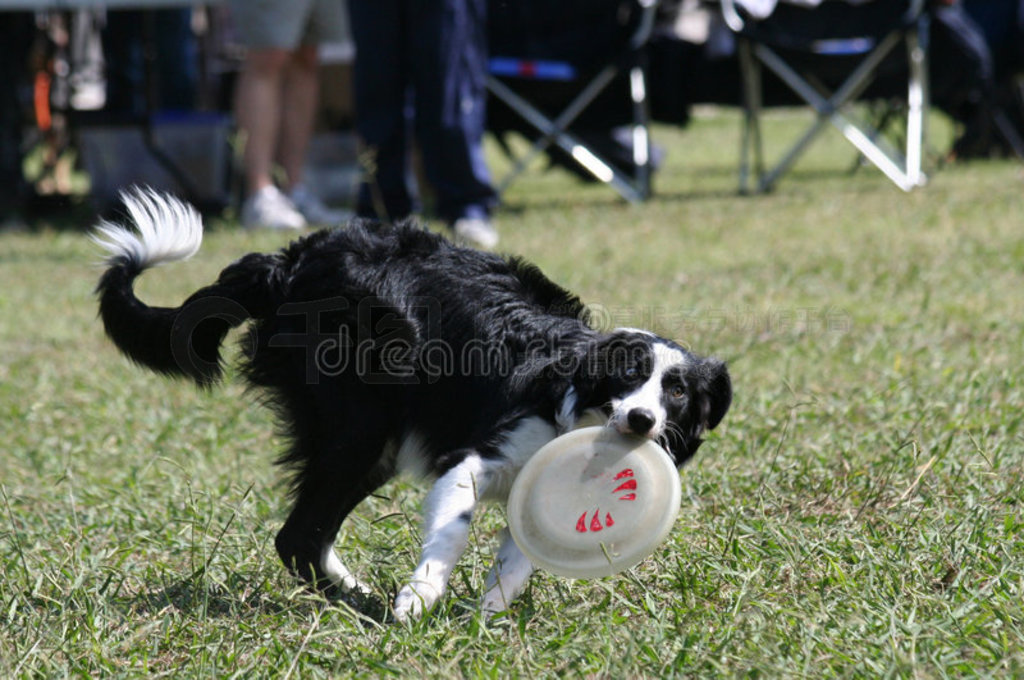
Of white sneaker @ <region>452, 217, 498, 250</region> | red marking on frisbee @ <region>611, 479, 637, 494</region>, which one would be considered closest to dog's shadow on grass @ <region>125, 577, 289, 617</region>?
red marking on frisbee @ <region>611, 479, 637, 494</region>

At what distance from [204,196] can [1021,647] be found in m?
7.17

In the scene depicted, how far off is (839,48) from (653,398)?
6.16 meters

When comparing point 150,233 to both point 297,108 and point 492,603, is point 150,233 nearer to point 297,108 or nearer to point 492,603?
point 492,603

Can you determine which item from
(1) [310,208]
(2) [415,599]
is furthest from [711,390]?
(1) [310,208]

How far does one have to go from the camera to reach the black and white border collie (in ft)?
8.87

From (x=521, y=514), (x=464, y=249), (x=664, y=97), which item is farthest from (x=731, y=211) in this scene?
(x=521, y=514)

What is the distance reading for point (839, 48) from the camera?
8227 mm

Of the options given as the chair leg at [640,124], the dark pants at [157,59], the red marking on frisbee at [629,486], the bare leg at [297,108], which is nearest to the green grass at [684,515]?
the red marking on frisbee at [629,486]

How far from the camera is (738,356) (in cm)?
448

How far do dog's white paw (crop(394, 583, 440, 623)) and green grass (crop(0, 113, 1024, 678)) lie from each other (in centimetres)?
3

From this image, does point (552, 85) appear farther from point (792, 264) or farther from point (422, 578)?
point (422, 578)

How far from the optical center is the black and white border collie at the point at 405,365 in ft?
8.87

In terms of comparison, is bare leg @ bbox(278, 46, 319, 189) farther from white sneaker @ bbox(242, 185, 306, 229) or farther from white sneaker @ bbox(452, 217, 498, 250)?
white sneaker @ bbox(452, 217, 498, 250)

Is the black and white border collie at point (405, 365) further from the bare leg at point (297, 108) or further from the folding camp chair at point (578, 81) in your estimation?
the folding camp chair at point (578, 81)
